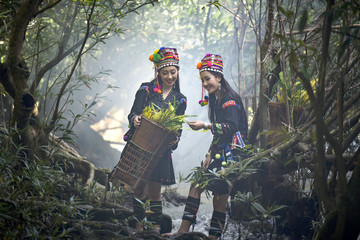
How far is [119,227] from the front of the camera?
2.69 m

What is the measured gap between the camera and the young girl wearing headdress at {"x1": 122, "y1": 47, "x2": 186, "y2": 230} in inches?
140

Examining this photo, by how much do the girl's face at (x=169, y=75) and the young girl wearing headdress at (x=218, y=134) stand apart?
306 millimetres

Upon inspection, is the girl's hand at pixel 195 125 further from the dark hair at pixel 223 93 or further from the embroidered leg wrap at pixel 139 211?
the embroidered leg wrap at pixel 139 211

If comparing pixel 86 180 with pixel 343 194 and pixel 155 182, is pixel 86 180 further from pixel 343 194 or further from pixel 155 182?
pixel 343 194

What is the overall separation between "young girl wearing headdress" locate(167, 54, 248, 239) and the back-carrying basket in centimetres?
37

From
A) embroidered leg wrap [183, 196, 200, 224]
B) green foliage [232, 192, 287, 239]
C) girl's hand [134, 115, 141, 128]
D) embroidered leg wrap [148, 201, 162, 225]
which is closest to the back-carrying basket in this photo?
girl's hand [134, 115, 141, 128]

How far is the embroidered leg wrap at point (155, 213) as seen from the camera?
3457 millimetres

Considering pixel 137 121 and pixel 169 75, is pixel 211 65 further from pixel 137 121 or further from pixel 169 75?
pixel 137 121

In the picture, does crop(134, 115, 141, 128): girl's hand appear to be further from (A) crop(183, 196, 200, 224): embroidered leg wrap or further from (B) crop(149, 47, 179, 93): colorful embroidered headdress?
(A) crop(183, 196, 200, 224): embroidered leg wrap

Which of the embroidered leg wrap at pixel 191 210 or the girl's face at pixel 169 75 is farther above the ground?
the girl's face at pixel 169 75

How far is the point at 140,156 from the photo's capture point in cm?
326

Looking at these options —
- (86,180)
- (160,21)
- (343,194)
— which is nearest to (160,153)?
(86,180)

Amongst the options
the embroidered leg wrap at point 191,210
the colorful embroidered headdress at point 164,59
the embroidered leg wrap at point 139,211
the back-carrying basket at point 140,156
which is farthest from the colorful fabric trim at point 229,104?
the embroidered leg wrap at point 139,211

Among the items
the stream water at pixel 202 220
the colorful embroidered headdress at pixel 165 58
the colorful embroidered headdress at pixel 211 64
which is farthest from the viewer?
the colorful embroidered headdress at pixel 165 58
